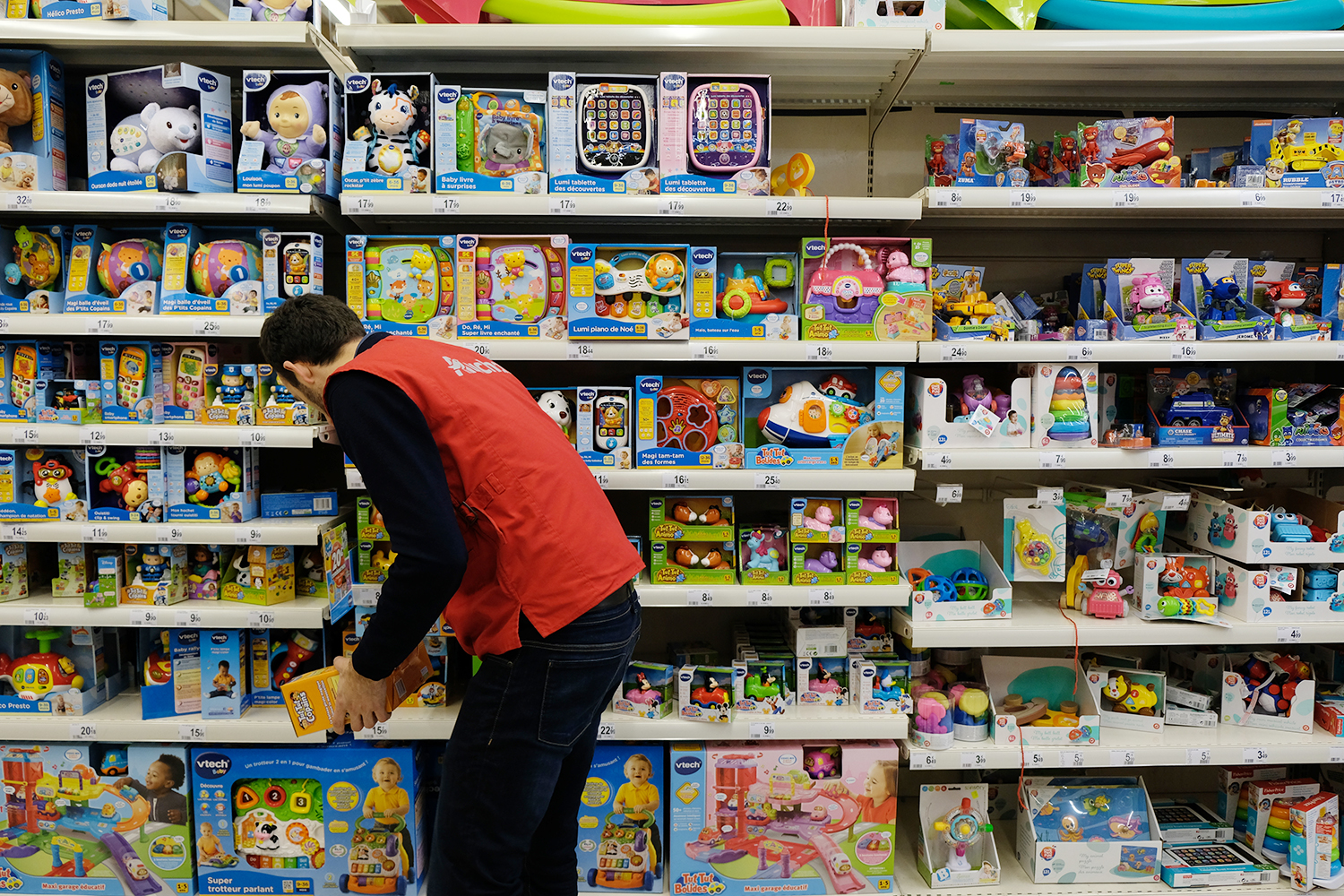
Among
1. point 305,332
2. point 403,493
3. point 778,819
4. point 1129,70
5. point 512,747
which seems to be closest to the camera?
point 403,493

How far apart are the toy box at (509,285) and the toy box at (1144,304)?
1.71 m

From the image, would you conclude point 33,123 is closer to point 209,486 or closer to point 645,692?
point 209,486

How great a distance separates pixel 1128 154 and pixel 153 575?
3.25 meters

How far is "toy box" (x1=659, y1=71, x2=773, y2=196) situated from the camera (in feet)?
7.66

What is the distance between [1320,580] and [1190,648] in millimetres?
534

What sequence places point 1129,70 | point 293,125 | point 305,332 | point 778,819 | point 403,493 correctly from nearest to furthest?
1. point 403,493
2. point 305,332
3. point 293,125
4. point 778,819
5. point 1129,70

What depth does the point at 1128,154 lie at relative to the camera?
7.98 ft

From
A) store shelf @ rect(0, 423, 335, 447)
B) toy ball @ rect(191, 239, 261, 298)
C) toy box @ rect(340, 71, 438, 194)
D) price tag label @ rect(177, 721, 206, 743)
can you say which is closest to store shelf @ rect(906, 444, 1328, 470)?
toy box @ rect(340, 71, 438, 194)

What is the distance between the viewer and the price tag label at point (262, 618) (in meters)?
2.37

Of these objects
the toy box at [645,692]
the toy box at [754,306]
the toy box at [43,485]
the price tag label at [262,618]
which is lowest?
the toy box at [645,692]

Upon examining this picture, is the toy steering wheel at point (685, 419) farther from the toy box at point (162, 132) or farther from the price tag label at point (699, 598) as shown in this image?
the toy box at point (162, 132)

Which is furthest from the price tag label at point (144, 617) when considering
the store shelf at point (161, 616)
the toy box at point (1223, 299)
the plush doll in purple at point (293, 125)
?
the toy box at point (1223, 299)

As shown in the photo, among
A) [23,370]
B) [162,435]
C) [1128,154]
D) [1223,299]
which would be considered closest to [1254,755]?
[1223,299]

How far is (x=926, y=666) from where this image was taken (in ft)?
8.55
